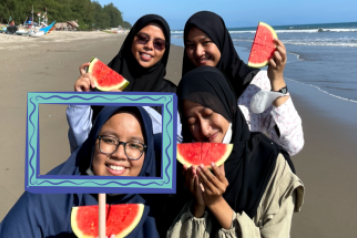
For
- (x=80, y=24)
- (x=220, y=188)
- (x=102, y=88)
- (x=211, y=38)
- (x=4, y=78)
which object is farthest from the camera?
(x=80, y=24)

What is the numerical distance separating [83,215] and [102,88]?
0.89 metres

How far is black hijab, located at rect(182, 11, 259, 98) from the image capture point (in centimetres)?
297

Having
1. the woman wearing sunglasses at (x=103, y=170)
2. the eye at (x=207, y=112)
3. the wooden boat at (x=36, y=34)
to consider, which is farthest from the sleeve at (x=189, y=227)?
the wooden boat at (x=36, y=34)

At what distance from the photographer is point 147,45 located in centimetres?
325

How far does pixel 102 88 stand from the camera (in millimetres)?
2436

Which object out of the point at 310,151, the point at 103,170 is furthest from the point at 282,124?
the point at 310,151

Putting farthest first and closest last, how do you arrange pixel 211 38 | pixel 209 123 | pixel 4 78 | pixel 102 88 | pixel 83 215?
pixel 4 78
pixel 211 38
pixel 102 88
pixel 209 123
pixel 83 215

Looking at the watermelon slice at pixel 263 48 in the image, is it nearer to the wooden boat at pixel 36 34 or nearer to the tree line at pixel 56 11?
the wooden boat at pixel 36 34

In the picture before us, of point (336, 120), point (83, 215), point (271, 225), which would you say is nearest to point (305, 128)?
point (336, 120)

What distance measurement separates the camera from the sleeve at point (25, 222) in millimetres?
2146

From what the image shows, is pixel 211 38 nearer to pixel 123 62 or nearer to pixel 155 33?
pixel 155 33

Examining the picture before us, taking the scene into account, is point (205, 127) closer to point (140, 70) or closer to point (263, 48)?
point (263, 48)

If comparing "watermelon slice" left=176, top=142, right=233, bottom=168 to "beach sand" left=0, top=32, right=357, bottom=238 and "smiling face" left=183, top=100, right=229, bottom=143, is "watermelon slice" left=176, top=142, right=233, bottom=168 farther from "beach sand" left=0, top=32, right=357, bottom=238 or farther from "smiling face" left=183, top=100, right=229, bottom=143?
"beach sand" left=0, top=32, right=357, bottom=238

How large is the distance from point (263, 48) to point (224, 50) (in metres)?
0.54
